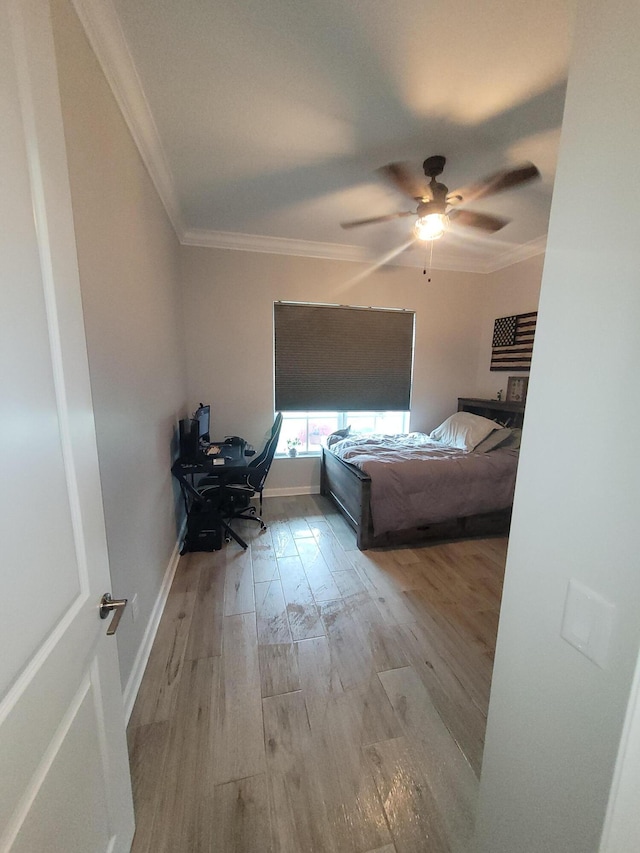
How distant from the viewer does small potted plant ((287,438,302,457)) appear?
3.93 meters

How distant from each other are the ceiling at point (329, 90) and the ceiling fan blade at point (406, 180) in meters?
0.08

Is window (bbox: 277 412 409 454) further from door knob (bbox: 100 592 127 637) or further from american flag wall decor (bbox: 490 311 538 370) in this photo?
door knob (bbox: 100 592 127 637)

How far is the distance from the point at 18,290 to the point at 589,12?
1128mm

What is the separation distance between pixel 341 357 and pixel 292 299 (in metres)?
0.86

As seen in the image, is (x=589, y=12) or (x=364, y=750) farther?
(x=364, y=750)

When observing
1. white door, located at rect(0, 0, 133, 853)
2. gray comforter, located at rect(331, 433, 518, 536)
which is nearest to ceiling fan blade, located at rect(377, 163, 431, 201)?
white door, located at rect(0, 0, 133, 853)

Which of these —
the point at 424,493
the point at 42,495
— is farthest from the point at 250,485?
the point at 42,495

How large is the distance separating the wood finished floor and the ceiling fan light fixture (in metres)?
2.44

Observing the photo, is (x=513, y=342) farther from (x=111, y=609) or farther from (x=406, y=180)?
(x=111, y=609)

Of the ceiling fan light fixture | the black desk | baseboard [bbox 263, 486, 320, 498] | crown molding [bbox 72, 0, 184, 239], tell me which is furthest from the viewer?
baseboard [bbox 263, 486, 320, 498]

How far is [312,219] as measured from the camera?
290 centimetres

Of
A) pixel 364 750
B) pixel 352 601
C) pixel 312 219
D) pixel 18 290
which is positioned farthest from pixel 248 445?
pixel 18 290

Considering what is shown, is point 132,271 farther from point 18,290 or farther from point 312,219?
point 312,219

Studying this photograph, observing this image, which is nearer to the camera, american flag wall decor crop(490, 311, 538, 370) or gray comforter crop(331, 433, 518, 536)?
gray comforter crop(331, 433, 518, 536)
